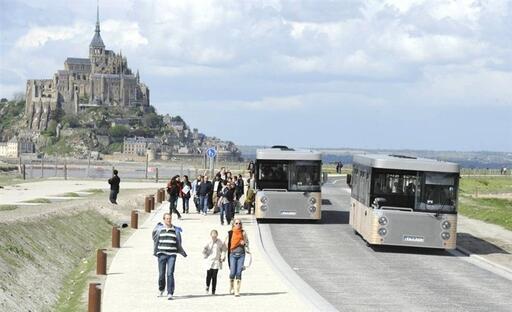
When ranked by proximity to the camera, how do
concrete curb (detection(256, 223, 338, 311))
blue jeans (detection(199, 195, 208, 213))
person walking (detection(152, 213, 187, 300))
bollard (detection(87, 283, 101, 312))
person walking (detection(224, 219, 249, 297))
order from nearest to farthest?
bollard (detection(87, 283, 101, 312))
concrete curb (detection(256, 223, 338, 311))
person walking (detection(152, 213, 187, 300))
person walking (detection(224, 219, 249, 297))
blue jeans (detection(199, 195, 208, 213))

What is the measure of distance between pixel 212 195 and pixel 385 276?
2136cm

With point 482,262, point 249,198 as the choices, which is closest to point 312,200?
point 249,198

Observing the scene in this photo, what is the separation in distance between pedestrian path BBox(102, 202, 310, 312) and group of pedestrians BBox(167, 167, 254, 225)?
6715 millimetres

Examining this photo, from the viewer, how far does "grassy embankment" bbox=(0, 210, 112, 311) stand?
2062cm

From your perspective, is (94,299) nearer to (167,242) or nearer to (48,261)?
(167,242)

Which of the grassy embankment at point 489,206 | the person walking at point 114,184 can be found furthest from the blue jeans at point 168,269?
the person walking at point 114,184

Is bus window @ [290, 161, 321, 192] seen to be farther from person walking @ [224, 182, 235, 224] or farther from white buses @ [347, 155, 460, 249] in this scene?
white buses @ [347, 155, 460, 249]

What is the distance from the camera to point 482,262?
28219 mm

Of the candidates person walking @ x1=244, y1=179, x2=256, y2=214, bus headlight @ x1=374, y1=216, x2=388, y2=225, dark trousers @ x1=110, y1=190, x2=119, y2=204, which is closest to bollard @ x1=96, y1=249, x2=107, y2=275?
bus headlight @ x1=374, y1=216, x2=388, y2=225

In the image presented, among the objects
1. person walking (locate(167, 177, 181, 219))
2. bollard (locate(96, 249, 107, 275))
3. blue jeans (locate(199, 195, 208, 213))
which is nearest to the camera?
bollard (locate(96, 249, 107, 275))

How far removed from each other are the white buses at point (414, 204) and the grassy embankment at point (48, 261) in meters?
8.43

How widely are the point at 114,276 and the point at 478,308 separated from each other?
27.6 feet

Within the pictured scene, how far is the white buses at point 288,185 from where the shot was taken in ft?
124

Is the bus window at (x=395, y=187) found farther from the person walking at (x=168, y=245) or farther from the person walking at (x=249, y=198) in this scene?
the person walking at (x=249, y=198)
